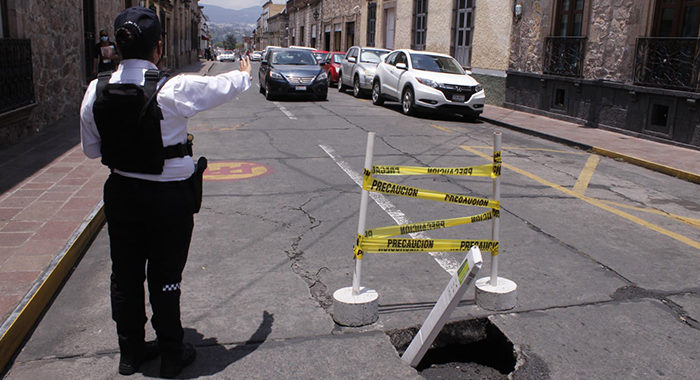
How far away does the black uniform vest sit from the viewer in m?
2.66

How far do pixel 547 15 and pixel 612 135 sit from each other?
177 inches

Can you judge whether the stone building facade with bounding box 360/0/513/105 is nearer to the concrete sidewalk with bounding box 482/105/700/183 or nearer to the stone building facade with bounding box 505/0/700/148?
the stone building facade with bounding box 505/0/700/148

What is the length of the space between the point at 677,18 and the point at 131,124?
40.9 ft

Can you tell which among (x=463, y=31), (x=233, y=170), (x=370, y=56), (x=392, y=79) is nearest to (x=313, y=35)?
(x=463, y=31)

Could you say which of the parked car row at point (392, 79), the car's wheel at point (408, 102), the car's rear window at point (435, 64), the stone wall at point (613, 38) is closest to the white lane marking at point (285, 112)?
the parked car row at point (392, 79)

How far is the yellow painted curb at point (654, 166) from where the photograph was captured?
29.0 ft

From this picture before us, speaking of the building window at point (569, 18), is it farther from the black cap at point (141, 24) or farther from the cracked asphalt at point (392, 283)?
the black cap at point (141, 24)

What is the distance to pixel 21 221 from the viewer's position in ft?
17.2

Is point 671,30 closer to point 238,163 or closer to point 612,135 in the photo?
point 612,135


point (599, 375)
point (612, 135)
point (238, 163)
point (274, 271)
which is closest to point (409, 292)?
point (274, 271)

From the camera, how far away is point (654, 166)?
9539 millimetres

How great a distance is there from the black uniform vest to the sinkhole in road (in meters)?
1.82

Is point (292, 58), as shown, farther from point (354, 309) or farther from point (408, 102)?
point (354, 309)

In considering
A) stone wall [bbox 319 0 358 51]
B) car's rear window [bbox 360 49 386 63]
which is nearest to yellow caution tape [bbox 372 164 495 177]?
car's rear window [bbox 360 49 386 63]
